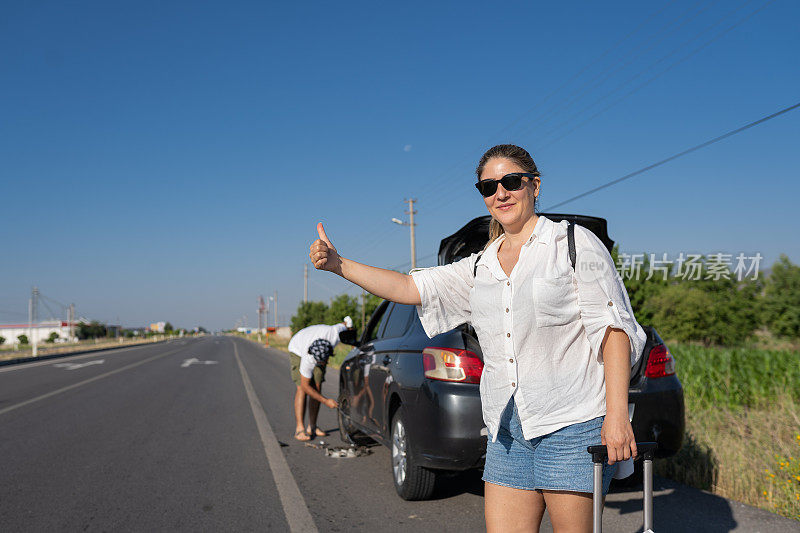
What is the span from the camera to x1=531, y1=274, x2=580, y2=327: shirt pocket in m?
2.10

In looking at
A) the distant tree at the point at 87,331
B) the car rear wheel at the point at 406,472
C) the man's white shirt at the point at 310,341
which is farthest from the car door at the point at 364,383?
the distant tree at the point at 87,331

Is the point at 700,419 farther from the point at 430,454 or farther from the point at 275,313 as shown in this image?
the point at 275,313

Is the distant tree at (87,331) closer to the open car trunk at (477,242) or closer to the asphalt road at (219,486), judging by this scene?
the asphalt road at (219,486)

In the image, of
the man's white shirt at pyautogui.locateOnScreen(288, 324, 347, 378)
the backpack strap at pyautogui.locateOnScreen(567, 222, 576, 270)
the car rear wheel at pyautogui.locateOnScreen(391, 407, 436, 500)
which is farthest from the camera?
the man's white shirt at pyautogui.locateOnScreen(288, 324, 347, 378)

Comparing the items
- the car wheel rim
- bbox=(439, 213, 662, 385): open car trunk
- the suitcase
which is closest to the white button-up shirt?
the suitcase

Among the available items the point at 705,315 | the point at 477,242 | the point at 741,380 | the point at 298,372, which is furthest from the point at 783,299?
the point at 477,242

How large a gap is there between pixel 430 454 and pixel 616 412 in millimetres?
2576

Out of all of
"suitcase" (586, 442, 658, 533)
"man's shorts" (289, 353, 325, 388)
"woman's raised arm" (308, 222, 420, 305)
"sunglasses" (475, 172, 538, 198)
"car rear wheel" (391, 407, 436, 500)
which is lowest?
"car rear wheel" (391, 407, 436, 500)

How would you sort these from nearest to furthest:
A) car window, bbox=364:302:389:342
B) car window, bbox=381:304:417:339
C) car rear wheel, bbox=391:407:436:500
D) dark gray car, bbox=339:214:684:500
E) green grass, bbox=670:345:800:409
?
dark gray car, bbox=339:214:684:500 → car rear wheel, bbox=391:407:436:500 → car window, bbox=381:304:417:339 → car window, bbox=364:302:389:342 → green grass, bbox=670:345:800:409

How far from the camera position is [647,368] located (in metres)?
4.55

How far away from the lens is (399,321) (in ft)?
19.1

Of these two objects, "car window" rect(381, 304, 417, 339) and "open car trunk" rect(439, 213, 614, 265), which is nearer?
"open car trunk" rect(439, 213, 614, 265)

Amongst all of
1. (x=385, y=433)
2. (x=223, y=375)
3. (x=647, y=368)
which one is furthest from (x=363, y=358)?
(x=223, y=375)

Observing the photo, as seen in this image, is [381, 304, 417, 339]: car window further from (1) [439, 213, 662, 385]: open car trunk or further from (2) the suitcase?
(2) the suitcase
